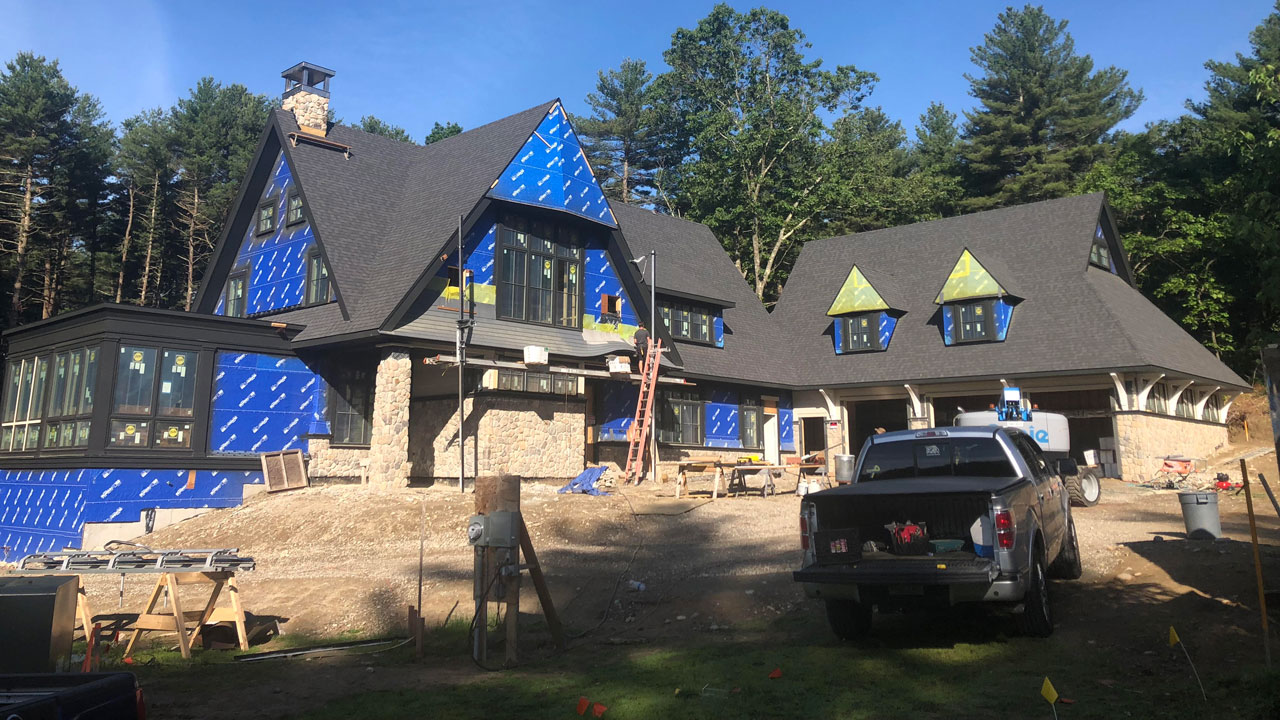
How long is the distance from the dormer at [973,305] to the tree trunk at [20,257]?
1506 inches

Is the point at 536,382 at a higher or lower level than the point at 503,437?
higher

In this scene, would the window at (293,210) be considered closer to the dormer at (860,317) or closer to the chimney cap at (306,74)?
the chimney cap at (306,74)

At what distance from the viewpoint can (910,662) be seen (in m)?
7.96

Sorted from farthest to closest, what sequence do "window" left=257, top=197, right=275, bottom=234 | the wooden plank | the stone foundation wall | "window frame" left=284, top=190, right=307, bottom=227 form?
"window" left=257, top=197, right=275, bottom=234, "window frame" left=284, top=190, right=307, bottom=227, the stone foundation wall, the wooden plank

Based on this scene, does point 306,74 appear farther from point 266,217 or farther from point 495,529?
point 495,529

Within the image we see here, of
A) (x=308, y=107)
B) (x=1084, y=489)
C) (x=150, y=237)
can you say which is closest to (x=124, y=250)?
(x=150, y=237)

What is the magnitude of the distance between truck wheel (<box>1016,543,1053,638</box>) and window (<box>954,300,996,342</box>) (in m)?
22.0

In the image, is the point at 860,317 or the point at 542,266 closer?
the point at 542,266

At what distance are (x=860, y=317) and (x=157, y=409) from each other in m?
22.0

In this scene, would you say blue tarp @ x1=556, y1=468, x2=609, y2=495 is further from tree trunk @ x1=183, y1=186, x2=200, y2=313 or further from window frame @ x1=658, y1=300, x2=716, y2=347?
tree trunk @ x1=183, y1=186, x2=200, y2=313

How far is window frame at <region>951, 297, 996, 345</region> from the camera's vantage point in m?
29.1

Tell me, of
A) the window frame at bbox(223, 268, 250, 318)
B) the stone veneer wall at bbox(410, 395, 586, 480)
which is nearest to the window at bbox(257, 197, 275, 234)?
the window frame at bbox(223, 268, 250, 318)

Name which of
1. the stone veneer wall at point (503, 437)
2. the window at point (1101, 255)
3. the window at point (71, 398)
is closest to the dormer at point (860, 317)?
the window at point (1101, 255)

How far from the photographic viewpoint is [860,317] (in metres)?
31.9
